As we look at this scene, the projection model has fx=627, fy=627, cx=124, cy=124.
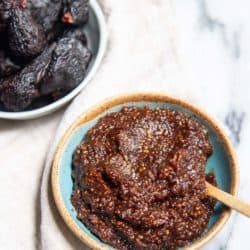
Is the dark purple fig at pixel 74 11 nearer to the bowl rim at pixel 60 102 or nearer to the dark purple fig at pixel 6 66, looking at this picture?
the bowl rim at pixel 60 102

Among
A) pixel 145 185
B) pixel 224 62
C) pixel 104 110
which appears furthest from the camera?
pixel 224 62

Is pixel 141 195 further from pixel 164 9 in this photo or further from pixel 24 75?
pixel 164 9

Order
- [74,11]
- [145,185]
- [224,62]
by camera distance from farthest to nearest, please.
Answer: [224,62] → [74,11] → [145,185]

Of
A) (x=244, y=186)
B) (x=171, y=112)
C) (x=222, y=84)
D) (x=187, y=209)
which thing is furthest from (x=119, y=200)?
(x=222, y=84)

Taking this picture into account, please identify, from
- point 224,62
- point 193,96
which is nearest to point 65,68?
point 193,96

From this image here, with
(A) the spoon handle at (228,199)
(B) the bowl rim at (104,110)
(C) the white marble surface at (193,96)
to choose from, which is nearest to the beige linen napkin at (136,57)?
(C) the white marble surface at (193,96)

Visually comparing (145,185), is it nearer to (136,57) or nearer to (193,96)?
(193,96)
